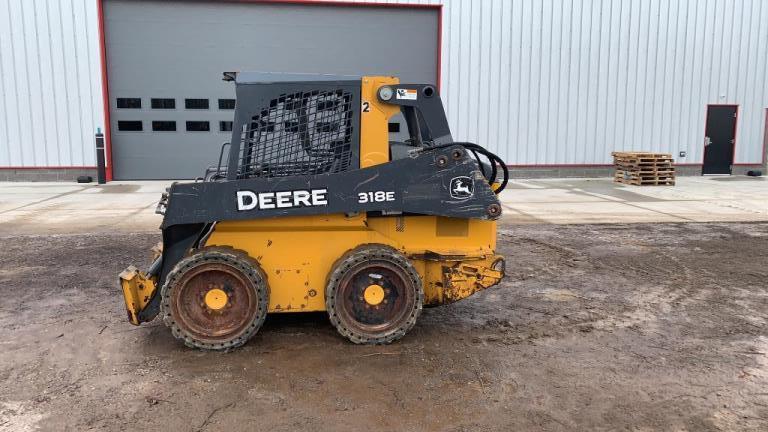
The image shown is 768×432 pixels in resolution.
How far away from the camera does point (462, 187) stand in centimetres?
409

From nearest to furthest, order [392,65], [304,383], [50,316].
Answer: [304,383] → [50,316] → [392,65]

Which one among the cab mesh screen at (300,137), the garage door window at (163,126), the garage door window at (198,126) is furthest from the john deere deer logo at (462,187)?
the garage door window at (163,126)

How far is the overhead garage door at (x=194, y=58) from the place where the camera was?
14.8 meters

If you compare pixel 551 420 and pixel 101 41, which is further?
pixel 101 41

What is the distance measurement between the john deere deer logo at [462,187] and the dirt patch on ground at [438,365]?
42.8 inches

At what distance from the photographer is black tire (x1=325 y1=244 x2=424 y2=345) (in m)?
4.10

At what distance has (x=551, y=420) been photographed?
3.14 meters

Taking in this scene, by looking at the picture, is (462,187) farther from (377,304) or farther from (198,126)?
(198,126)

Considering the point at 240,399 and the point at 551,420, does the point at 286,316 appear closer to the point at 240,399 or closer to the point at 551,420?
the point at 240,399

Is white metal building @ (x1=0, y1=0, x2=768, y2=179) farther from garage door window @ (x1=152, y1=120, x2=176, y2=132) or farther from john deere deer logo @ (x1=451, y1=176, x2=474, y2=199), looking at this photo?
john deere deer logo @ (x1=451, y1=176, x2=474, y2=199)

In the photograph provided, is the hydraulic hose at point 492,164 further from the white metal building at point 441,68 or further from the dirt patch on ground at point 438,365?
the white metal building at point 441,68

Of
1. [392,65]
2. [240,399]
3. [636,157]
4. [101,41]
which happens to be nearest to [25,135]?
[101,41]

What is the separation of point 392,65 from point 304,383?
13.3m

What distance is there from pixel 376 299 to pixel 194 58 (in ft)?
41.6
